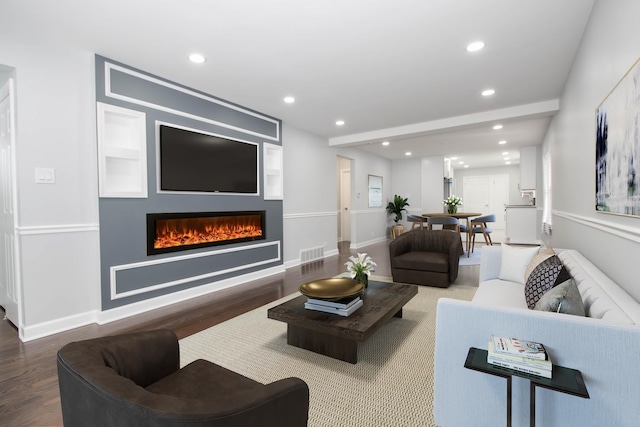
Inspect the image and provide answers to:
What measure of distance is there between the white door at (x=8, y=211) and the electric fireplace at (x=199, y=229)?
3.53 ft

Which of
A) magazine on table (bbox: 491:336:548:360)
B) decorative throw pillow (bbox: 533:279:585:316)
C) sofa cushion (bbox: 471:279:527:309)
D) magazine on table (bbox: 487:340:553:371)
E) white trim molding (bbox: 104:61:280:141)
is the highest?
white trim molding (bbox: 104:61:280:141)

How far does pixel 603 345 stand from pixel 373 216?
762 centimetres

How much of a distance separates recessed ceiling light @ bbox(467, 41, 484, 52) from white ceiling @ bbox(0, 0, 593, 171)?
0.06 meters

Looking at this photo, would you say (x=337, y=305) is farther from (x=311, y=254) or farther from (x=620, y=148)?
(x=311, y=254)

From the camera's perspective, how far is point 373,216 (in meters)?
8.72

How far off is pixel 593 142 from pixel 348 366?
2.48m

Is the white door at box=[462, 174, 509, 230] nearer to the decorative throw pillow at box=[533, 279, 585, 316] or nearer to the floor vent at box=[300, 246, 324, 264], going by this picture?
the floor vent at box=[300, 246, 324, 264]

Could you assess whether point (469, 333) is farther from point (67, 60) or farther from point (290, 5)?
point (67, 60)

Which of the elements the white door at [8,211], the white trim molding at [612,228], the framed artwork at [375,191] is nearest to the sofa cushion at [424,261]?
the white trim molding at [612,228]

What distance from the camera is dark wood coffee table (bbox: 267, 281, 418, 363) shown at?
82.9 inches

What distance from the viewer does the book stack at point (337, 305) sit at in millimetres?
2318

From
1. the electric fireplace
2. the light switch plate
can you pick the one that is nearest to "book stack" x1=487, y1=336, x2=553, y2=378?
the electric fireplace

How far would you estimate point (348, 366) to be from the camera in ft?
7.15

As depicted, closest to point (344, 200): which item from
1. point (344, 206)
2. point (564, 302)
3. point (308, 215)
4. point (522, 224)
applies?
point (344, 206)
